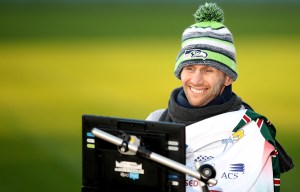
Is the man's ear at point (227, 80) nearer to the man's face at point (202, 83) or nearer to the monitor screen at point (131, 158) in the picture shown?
the man's face at point (202, 83)

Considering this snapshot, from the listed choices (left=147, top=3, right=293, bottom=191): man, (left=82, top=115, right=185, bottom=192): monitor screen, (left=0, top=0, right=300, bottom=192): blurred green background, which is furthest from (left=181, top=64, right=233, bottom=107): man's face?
(left=0, top=0, right=300, bottom=192): blurred green background

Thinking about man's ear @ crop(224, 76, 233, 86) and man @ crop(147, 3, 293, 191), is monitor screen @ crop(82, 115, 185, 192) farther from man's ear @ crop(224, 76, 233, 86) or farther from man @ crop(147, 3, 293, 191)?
man's ear @ crop(224, 76, 233, 86)

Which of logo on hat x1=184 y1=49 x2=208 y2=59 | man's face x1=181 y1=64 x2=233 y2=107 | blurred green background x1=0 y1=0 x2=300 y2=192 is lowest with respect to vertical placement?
man's face x1=181 y1=64 x2=233 y2=107

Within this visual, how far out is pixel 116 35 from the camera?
44.1 ft

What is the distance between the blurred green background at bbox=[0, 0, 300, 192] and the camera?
8.29m

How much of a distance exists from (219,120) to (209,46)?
1.21 ft

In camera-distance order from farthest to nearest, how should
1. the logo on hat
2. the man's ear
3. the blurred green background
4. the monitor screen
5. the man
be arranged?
1. the blurred green background
2. the man's ear
3. the logo on hat
4. the man
5. the monitor screen

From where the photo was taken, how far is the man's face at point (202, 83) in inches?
188

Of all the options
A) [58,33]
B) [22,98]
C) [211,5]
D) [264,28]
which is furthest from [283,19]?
[211,5]

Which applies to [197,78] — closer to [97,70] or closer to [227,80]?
[227,80]

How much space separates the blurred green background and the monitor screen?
3.22 meters

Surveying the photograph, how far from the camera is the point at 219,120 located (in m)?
4.72

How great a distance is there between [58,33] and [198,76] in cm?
905

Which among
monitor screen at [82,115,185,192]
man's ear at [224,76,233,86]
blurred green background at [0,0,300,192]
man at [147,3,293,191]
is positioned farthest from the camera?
blurred green background at [0,0,300,192]
